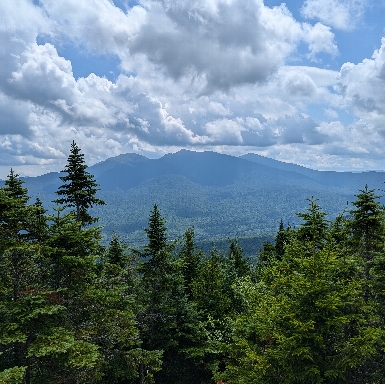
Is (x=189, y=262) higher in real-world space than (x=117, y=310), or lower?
lower

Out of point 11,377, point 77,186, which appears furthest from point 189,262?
point 11,377

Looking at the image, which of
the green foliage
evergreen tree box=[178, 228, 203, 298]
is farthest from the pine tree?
evergreen tree box=[178, 228, 203, 298]

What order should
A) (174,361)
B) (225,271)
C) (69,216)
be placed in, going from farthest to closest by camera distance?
(225,271) < (174,361) < (69,216)

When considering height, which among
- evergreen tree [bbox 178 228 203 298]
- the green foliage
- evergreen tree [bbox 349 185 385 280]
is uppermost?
evergreen tree [bbox 349 185 385 280]

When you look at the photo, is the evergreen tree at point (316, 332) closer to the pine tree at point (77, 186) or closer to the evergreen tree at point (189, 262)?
the pine tree at point (77, 186)

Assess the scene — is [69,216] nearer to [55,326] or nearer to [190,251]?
[55,326]

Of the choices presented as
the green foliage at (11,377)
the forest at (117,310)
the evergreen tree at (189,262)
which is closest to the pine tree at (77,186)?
the forest at (117,310)

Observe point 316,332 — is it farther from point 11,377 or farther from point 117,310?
point 11,377

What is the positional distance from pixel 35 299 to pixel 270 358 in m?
10.6

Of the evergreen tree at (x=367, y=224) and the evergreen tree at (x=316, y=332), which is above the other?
the evergreen tree at (x=367, y=224)

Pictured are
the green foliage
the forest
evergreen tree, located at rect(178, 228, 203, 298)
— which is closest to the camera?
the green foliage

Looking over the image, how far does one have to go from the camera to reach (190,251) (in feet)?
129

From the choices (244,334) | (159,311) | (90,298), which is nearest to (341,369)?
(244,334)

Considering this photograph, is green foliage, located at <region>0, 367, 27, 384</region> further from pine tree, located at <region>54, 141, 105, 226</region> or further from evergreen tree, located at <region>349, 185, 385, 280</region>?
evergreen tree, located at <region>349, 185, 385, 280</region>
